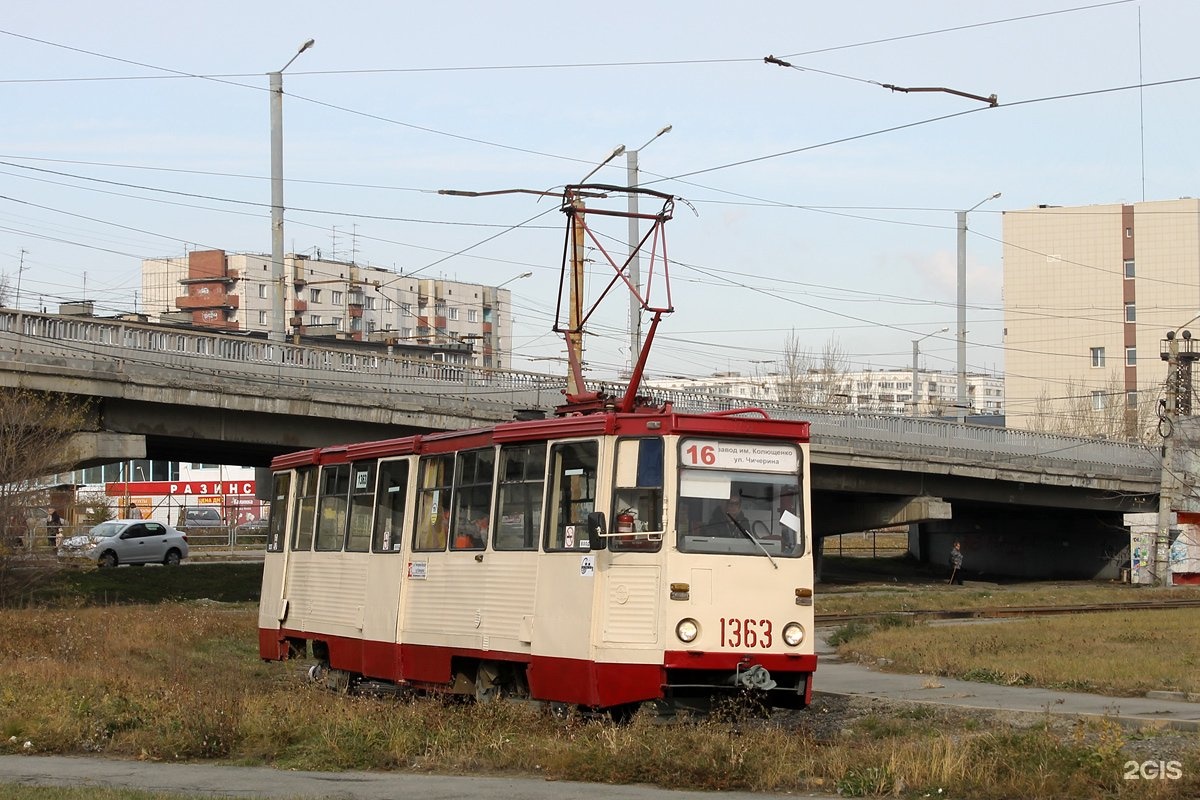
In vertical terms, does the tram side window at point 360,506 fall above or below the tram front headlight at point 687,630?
above

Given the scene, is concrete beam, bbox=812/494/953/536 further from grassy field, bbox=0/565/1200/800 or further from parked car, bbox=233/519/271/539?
grassy field, bbox=0/565/1200/800

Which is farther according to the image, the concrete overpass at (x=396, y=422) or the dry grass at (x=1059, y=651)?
the concrete overpass at (x=396, y=422)

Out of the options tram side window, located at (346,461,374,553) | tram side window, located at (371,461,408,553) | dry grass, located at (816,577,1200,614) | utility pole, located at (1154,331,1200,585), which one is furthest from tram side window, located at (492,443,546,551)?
utility pole, located at (1154,331,1200,585)

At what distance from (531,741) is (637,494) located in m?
2.43

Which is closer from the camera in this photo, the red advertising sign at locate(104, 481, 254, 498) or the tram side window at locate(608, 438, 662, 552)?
the tram side window at locate(608, 438, 662, 552)

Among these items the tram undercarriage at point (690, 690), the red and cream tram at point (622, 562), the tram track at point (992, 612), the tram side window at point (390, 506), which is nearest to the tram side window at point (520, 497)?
the red and cream tram at point (622, 562)

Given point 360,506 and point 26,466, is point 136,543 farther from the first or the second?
point 360,506

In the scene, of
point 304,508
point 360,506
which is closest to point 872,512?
point 304,508

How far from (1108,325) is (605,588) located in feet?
313

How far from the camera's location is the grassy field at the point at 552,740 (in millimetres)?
9727

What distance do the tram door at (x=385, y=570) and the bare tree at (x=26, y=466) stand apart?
15.8m

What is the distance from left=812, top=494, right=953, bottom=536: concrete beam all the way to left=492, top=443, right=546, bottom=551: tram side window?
3477 cm

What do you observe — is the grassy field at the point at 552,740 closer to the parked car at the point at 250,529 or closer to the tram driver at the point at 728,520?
the tram driver at the point at 728,520

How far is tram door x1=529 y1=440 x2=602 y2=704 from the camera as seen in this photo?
1315cm
